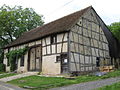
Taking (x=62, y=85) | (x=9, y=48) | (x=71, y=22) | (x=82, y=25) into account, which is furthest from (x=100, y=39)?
(x=9, y=48)

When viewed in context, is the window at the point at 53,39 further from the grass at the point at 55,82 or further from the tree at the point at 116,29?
the tree at the point at 116,29

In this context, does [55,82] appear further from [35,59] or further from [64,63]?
[35,59]

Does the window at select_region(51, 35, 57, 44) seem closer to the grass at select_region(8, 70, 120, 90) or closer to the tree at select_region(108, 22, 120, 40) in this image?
the grass at select_region(8, 70, 120, 90)

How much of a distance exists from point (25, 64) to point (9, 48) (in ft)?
22.6

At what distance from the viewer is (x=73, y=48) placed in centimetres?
2095

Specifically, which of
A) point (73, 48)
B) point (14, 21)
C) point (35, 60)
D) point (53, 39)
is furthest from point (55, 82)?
point (14, 21)

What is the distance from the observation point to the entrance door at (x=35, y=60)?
24475 mm

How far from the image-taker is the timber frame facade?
20.8 metres

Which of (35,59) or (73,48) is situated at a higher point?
(73,48)

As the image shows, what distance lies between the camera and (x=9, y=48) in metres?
32.2

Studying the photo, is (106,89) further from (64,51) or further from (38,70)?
(38,70)

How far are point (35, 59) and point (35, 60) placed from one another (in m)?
0.14

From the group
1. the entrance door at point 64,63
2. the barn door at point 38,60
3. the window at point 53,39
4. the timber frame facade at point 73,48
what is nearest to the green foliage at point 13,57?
the timber frame facade at point 73,48

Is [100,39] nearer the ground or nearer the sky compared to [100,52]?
nearer the sky
